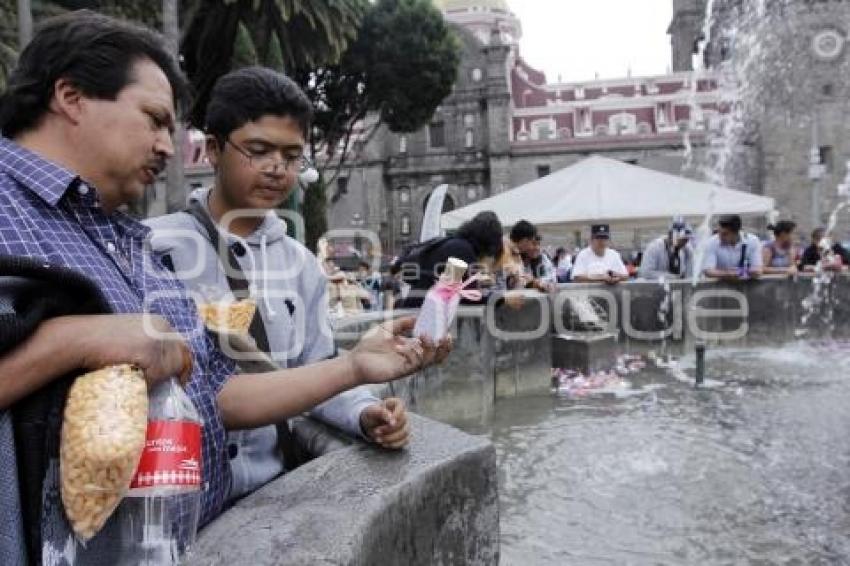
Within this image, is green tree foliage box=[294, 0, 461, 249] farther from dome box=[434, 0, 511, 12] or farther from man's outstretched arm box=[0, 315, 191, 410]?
dome box=[434, 0, 511, 12]

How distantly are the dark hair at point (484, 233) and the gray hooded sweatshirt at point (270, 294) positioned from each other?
3074 mm

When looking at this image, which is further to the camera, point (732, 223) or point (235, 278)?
point (732, 223)

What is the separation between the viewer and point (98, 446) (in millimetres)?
938

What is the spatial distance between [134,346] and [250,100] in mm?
1086

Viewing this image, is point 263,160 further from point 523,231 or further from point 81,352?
point 523,231

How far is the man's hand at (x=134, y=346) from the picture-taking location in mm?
1036

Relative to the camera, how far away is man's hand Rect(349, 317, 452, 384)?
1.71 metres

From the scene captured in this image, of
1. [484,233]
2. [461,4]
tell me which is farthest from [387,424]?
[461,4]

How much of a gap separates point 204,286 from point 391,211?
4752cm

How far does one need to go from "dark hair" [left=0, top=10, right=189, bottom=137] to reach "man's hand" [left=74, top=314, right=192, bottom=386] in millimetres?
403

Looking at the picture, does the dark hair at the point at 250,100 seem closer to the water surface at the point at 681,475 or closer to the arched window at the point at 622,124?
the water surface at the point at 681,475

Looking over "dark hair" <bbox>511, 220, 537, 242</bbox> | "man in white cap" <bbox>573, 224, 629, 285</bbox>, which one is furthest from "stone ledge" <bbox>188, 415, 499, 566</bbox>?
"man in white cap" <bbox>573, 224, 629, 285</bbox>

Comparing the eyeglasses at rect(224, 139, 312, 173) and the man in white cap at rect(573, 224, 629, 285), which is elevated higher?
the eyeglasses at rect(224, 139, 312, 173)

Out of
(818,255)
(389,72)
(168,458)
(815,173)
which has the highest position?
(389,72)
